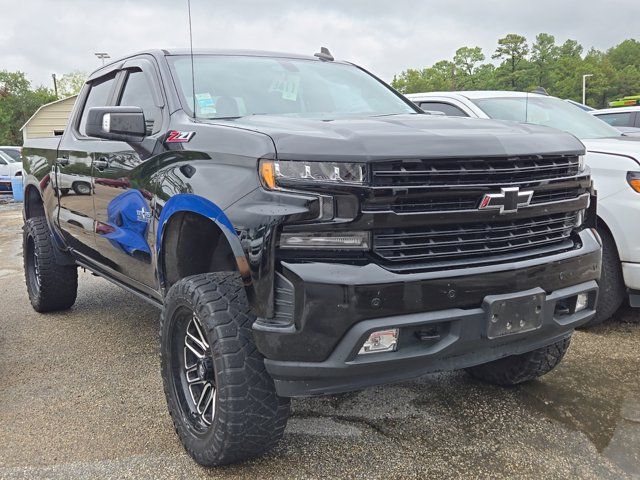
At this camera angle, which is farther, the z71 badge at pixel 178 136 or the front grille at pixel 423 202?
the z71 badge at pixel 178 136

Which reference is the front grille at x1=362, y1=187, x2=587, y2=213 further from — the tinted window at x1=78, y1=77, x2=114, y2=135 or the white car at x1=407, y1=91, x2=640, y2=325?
the tinted window at x1=78, y1=77, x2=114, y2=135

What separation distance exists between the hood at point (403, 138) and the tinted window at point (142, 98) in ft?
2.08

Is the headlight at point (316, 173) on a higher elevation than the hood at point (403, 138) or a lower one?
lower

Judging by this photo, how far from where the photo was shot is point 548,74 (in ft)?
183

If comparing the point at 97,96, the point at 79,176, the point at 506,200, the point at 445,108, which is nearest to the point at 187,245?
the point at 506,200

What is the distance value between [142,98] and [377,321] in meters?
2.16

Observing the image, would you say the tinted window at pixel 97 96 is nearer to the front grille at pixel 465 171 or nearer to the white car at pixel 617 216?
the front grille at pixel 465 171

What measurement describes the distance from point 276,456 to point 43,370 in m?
2.00

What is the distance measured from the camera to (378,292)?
6.97 ft

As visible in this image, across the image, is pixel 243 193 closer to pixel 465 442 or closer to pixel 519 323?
pixel 519 323

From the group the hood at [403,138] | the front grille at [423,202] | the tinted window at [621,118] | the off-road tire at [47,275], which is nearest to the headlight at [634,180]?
the hood at [403,138]

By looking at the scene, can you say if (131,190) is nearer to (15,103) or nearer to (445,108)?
(445,108)

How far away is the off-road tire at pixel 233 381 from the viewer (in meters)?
2.34

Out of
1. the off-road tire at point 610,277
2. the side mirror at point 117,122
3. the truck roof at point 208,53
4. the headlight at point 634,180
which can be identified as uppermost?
the truck roof at point 208,53
